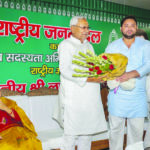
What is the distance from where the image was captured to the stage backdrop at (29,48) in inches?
126

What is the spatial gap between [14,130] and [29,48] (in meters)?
1.49

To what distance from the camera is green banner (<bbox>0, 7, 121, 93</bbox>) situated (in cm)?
320

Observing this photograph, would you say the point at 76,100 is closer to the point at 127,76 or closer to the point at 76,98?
the point at 76,98

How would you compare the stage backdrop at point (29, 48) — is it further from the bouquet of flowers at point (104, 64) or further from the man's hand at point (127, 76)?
the man's hand at point (127, 76)

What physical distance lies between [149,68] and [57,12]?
2010mm

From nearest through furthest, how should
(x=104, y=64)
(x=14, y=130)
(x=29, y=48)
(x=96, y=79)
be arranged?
(x=104, y=64) < (x=96, y=79) < (x=14, y=130) < (x=29, y=48)

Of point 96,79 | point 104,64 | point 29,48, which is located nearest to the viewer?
point 104,64

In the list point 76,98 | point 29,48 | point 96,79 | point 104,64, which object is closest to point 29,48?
point 29,48

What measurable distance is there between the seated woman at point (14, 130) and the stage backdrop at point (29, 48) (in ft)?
2.92

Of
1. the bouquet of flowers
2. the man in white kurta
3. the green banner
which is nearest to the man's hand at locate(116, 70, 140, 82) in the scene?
the bouquet of flowers

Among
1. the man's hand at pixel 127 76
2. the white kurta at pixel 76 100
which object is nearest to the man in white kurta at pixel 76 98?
the white kurta at pixel 76 100

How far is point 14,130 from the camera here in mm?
2258

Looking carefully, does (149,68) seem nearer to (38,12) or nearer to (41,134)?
(41,134)

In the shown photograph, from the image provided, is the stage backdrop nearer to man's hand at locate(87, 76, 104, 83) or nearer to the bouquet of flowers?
man's hand at locate(87, 76, 104, 83)
